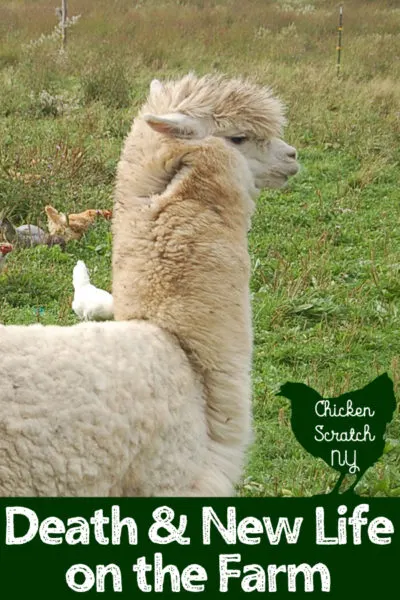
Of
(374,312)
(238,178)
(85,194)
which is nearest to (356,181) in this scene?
(85,194)

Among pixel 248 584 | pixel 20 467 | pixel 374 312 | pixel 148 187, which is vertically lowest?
pixel 374 312

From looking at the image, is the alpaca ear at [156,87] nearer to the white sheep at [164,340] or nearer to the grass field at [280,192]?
the white sheep at [164,340]

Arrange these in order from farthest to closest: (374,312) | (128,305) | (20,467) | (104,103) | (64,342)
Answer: (104,103)
(374,312)
(128,305)
(64,342)
(20,467)

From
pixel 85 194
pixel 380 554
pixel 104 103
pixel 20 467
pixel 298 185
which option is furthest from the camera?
pixel 104 103

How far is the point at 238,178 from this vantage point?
3580mm

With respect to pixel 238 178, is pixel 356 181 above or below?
below

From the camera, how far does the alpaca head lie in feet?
11.7

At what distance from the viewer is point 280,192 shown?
9289 millimetres

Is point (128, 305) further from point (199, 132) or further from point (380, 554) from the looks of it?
point (380, 554)

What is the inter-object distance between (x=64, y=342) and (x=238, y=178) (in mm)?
957

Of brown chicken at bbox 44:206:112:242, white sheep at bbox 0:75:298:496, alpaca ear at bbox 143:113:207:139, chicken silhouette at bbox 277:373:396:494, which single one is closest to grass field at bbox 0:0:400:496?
brown chicken at bbox 44:206:112:242

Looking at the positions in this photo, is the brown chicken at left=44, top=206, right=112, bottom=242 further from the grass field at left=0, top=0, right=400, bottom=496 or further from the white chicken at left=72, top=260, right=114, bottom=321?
the white chicken at left=72, top=260, right=114, bottom=321

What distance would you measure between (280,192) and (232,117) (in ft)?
18.6

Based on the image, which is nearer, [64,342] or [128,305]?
[64,342]
